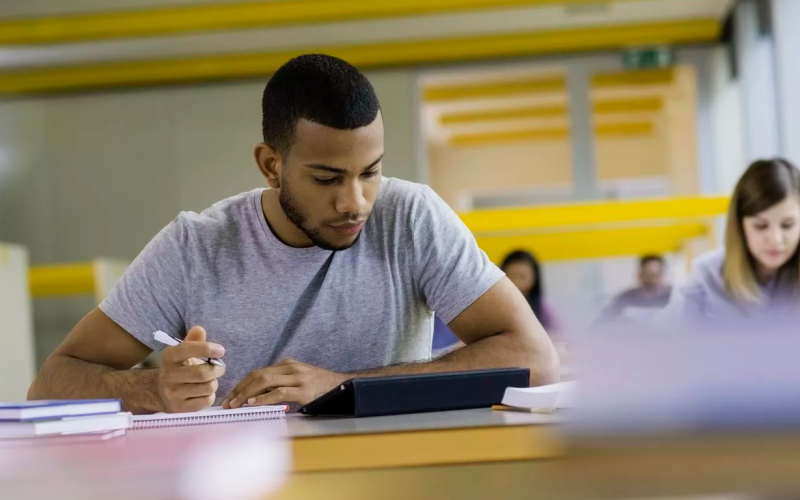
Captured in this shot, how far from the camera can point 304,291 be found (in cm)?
154

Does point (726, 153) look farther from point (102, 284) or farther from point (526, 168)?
point (526, 168)

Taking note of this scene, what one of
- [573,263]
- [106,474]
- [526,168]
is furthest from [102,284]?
[526,168]

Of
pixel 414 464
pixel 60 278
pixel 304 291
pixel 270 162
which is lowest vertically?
pixel 414 464

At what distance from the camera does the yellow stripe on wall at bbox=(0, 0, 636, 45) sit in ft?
18.3

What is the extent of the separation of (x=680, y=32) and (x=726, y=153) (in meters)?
0.84

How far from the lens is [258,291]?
5.03 ft

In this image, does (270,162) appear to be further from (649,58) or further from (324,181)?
(649,58)

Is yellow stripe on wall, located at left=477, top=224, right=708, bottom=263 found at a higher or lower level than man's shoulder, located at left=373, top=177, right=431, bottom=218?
higher

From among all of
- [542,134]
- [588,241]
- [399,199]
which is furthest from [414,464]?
[542,134]

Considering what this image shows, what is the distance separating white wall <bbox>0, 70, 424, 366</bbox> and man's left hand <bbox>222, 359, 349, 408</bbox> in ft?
17.7

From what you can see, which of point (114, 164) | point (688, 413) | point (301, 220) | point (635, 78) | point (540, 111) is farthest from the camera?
point (540, 111)

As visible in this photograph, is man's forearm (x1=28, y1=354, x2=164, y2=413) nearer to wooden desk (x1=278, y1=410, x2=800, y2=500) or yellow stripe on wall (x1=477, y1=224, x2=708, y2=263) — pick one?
wooden desk (x1=278, y1=410, x2=800, y2=500)

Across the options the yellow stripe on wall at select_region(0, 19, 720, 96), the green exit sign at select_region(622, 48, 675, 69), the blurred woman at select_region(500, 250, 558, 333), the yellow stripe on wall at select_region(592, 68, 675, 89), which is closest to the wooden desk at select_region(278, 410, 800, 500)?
the blurred woman at select_region(500, 250, 558, 333)

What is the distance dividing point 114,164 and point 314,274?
5459 millimetres
